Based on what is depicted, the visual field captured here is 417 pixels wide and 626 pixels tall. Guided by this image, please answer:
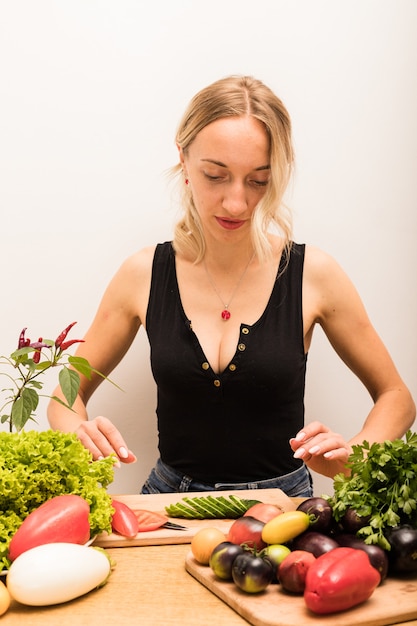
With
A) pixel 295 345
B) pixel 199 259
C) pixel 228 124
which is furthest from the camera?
pixel 199 259

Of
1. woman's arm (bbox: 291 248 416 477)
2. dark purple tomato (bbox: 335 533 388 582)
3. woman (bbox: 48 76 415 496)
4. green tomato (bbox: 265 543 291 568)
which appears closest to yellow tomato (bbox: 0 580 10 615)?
green tomato (bbox: 265 543 291 568)

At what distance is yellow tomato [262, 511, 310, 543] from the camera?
1.26 meters

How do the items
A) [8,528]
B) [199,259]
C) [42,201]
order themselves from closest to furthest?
[8,528] < [199,259] < [42,201]

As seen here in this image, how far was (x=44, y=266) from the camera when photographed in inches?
101

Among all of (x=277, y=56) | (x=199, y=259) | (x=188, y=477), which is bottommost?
(x=188, y=477)

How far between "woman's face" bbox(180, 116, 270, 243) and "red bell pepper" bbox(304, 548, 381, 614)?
41.6 inches

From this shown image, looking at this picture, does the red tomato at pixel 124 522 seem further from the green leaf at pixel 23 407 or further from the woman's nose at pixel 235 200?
the woman's nose at pixel 235 200

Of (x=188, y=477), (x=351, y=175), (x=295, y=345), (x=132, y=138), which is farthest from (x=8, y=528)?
(x=351, y=175)

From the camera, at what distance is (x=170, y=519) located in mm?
1581

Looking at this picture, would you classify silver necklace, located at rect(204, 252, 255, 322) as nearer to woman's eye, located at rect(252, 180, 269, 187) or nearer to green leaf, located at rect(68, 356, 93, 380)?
woman's eye, located at rect(252, 180, 269, 187)

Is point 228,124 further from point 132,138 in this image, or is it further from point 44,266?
point 44,266

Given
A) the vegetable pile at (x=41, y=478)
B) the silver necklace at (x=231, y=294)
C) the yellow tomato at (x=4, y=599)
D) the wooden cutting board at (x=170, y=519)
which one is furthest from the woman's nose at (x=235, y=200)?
the yellow tomato at (x=4, y=599)

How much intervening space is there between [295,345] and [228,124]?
63 centimetres

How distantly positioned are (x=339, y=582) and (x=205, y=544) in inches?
10.7
